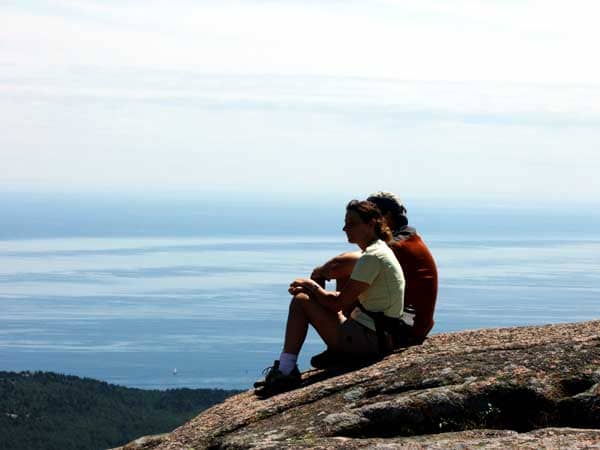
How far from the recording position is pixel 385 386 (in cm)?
1181

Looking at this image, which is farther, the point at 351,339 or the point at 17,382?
the point at 17,382

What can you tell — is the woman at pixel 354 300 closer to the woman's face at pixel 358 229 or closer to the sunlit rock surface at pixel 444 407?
the woman's face at pixel 358 229

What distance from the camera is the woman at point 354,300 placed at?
12.8m

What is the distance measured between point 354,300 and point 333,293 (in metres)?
0.27

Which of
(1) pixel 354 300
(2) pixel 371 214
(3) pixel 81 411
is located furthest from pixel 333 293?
(3) pixel 81 411

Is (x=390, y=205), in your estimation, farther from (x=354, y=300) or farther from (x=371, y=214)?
(x=354, y=300)

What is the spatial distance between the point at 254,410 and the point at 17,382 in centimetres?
9691

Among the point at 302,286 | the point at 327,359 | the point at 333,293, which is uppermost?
the point at 302,286

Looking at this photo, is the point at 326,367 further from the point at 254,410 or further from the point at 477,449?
the point at 477,449

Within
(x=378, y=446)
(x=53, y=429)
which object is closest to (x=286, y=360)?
(x=378, y=446)

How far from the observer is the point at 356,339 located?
13.5 meters

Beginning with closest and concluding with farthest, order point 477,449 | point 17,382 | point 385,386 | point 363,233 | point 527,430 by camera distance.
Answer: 1. point 477,449
2. point 527,430
3. point 385,386
4. point 363,233
5. point 17,382

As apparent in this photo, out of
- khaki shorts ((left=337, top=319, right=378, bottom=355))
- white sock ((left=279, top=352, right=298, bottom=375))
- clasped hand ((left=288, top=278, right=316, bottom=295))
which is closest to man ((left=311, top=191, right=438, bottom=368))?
khaki shorts ((left=337, top=319, right=378, bottom=355))

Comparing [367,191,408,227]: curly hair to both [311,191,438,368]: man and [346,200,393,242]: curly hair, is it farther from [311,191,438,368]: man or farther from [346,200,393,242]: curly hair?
[346,200,393,242]: curly hair
